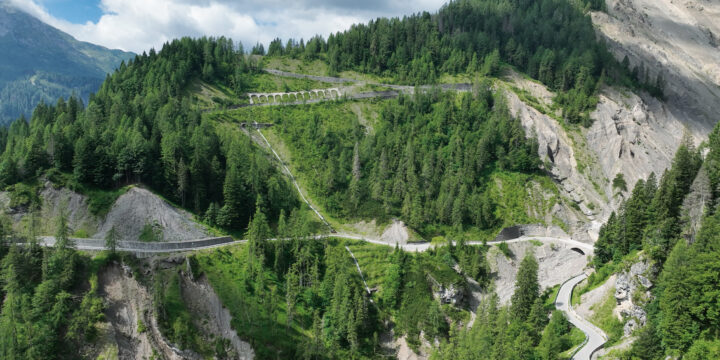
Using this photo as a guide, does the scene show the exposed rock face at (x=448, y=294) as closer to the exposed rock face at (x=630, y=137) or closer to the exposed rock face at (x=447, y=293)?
the exposed rock face at (x=447, y=293)

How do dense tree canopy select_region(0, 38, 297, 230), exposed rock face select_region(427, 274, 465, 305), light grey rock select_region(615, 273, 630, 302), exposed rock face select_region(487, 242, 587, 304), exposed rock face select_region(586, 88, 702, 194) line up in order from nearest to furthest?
1. light grey rock select_region(615, 273, 630, 302)
2. exposed rock face select_region(427, 274, 465, 305)
3. dense tree canopy select_region(0, 38, 297, 230)
4. exposed rock face select_region(487, 242, 587, 304)
5. exposed rock face select_region(586, 88, 702, 194)

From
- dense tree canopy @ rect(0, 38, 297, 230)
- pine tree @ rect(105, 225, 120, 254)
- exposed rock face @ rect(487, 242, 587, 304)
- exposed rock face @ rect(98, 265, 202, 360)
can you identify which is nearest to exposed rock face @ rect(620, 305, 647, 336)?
exposed rock face @ rect(487, 242, 587, 304)

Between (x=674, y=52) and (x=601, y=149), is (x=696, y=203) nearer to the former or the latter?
(x=601, y=149)

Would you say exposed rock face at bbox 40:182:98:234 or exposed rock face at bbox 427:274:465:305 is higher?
exposed rock face at bbox 40:182:98:234

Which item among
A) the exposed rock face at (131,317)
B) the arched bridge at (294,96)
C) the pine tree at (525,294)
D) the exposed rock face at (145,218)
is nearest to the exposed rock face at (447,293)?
the pine tree at (525,294)

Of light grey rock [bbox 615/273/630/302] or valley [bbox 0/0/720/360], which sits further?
valley [bbox 0/0/720/360]

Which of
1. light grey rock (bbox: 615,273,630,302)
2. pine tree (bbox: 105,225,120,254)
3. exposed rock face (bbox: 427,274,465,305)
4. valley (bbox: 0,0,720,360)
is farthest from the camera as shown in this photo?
exposed rock face (bbox: 427,274,465,305)

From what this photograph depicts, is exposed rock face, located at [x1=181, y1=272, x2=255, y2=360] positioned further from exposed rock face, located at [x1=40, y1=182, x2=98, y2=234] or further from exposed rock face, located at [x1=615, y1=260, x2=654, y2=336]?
exposed rock face, located at [x1=615, y1=260, x2=654, y2=336]
